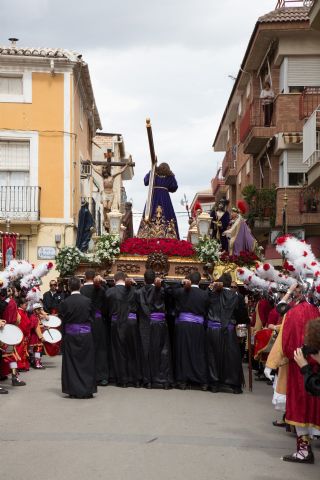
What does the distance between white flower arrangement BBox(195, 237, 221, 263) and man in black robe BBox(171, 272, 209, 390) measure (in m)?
3.36

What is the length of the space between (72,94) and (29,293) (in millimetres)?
14706

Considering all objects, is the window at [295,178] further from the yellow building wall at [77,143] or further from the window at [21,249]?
the window at [21,249]

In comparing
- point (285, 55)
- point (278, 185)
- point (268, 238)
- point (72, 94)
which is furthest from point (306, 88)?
point (72, 94)

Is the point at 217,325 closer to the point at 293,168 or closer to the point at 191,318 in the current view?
the point at 191,318

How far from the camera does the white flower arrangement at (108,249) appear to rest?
17.3 meters

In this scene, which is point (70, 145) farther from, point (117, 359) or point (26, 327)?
point (117, 359)

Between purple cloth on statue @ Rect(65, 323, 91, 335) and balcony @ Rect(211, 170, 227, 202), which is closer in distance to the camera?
purple cloth on statue @ Rect(65, 323, 91, 335)

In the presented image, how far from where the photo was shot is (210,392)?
13.7 m

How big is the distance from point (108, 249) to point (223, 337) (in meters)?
4.23

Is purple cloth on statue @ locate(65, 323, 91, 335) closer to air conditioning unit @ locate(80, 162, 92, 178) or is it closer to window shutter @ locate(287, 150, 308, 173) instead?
window shutter @ locate(287, 150, 308, 173)

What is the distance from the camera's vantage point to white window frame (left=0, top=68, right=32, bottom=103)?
30.0 meters

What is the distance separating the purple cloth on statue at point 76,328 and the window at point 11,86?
749 inches

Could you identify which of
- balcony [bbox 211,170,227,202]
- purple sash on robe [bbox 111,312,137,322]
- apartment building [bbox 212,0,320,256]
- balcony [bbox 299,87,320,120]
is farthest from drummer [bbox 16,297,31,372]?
balcony [bbox 211,170,227,202]

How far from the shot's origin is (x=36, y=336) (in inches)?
674
